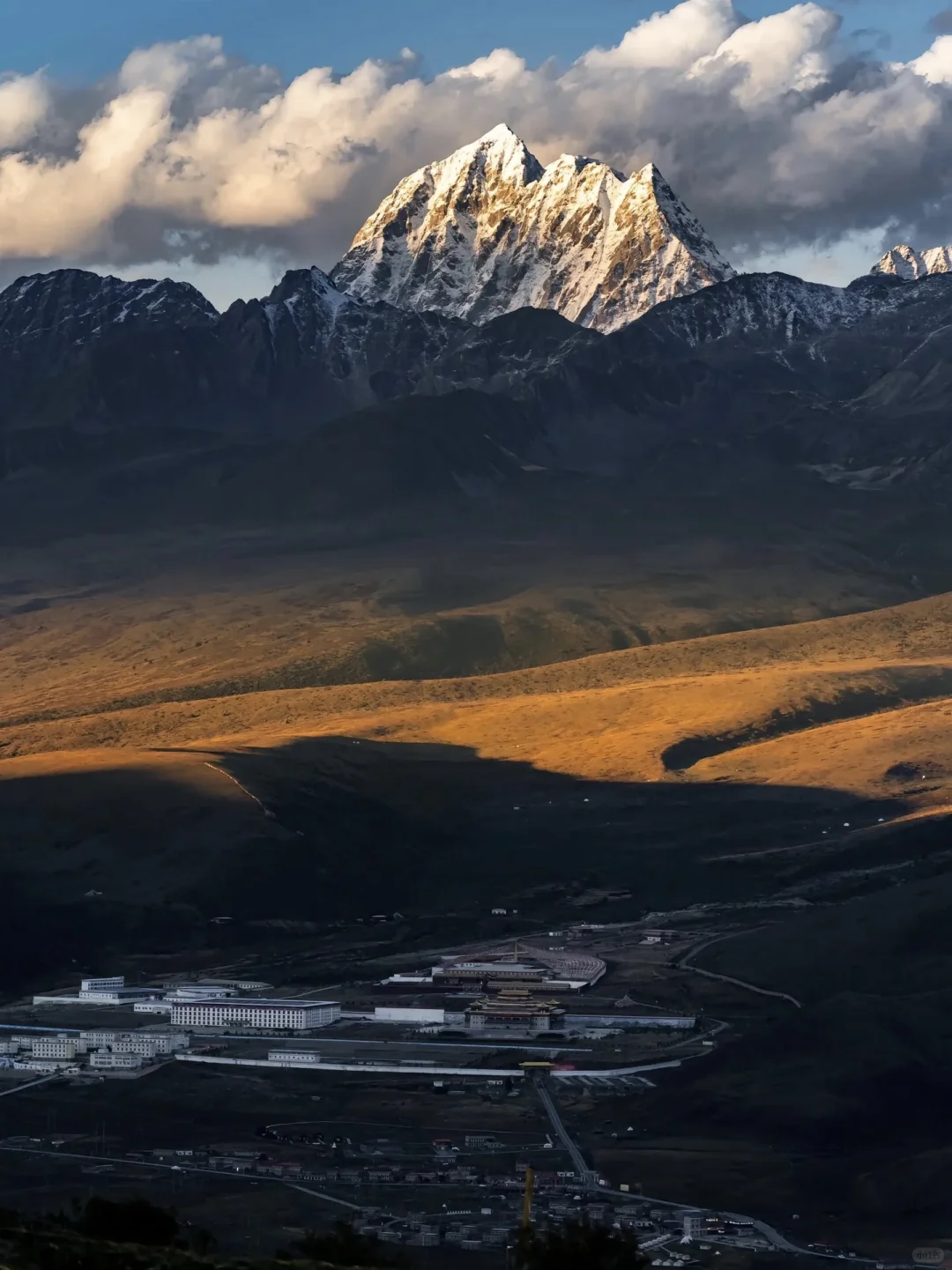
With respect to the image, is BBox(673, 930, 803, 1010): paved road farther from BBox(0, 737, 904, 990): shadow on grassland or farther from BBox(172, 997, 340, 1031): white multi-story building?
BBox(172, 997, 340, 1031): white multi-story building

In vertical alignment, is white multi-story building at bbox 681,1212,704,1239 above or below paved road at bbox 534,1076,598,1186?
below

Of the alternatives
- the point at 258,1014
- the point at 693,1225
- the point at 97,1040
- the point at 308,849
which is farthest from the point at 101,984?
the point at 693,1225

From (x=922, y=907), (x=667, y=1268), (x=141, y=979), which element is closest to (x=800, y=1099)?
(x=667, y=1268)

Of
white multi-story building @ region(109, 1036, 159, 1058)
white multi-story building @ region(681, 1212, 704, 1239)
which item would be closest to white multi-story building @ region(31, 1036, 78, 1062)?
white multi-story building @ region(109, 1036, 159, 1058)

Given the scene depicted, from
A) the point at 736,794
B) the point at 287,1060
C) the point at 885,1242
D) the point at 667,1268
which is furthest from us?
the point at 736,794

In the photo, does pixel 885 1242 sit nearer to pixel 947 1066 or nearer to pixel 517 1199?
pixel 517 1199

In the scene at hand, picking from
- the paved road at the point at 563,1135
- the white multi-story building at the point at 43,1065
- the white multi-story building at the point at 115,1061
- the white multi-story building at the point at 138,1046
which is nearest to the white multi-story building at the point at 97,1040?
the white multi-story building at the point at 138,1046

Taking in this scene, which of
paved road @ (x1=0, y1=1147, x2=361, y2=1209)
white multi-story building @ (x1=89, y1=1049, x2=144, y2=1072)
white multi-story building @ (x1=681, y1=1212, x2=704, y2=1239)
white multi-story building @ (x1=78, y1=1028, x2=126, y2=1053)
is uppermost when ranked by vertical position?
white multi-story building @ (x1=78, y1=1028, x2=126, y2=1053)
